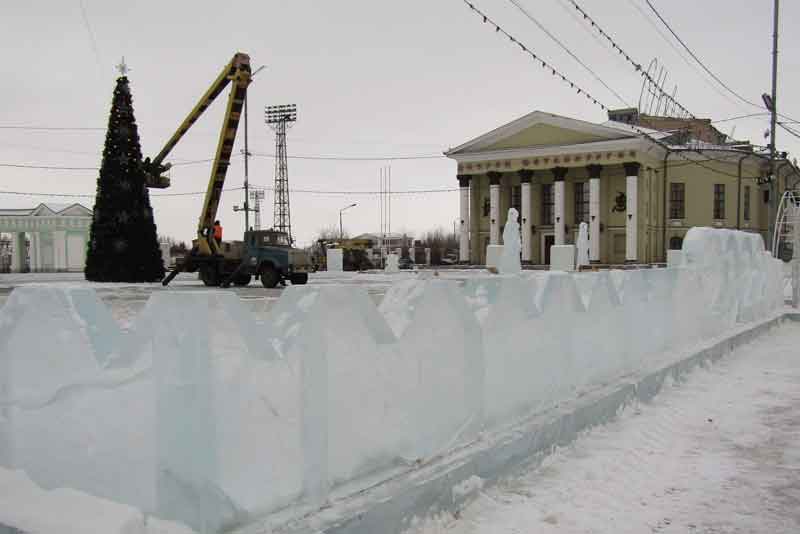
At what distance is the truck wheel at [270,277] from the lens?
21.2 metres

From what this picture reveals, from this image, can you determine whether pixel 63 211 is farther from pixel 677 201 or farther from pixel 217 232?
pixel 677 201

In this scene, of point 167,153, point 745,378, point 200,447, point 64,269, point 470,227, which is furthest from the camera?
point 470,227

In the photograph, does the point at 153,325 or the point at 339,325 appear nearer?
the point at 153,325

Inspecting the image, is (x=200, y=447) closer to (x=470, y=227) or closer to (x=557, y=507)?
(x=557, y=507)

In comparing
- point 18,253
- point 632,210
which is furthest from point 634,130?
point 18,253

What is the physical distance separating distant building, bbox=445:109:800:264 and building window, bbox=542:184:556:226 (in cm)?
7

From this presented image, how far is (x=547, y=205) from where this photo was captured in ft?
158

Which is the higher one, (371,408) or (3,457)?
(371,408)

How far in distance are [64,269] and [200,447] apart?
Answer: 46.6m

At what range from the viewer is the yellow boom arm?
22375mm

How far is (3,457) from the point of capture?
117 inches

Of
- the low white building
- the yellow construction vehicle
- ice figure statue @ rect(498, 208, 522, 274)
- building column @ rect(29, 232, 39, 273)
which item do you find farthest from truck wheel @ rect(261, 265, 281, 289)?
building column @ rect(29, 232, 39, 273)

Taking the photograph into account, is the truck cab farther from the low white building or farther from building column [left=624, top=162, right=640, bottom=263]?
the low white building

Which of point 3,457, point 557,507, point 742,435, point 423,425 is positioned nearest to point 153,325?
point 3,457
